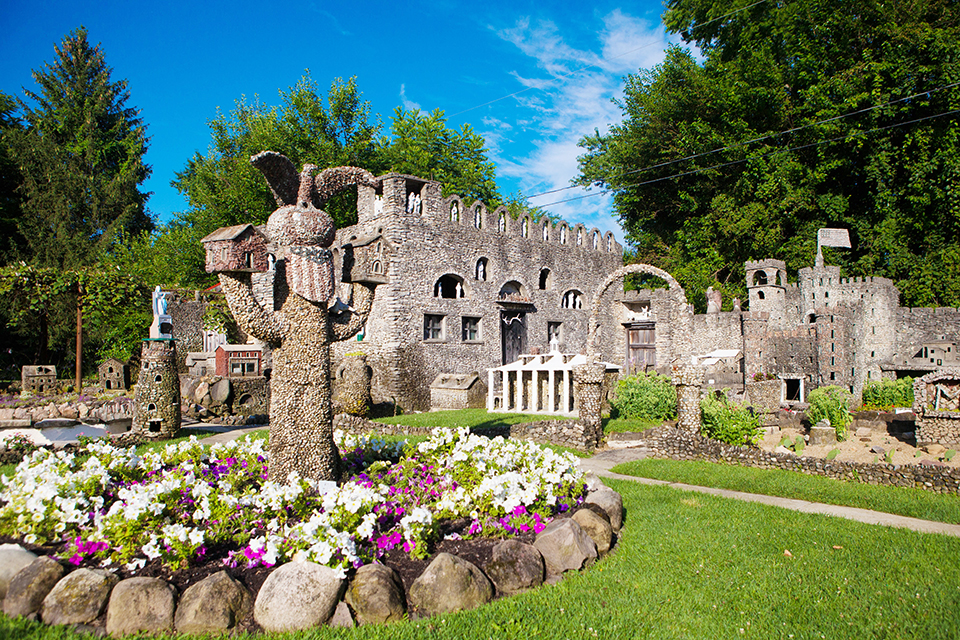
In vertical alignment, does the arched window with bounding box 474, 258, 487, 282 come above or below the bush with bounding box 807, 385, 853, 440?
above

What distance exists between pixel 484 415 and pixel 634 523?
917 centimetres

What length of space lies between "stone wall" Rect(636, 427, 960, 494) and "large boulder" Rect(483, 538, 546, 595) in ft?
20.6

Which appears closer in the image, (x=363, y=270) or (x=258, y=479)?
(x=258, y=479)

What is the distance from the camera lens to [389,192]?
18.6m

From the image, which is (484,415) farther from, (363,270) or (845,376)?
(845,376)

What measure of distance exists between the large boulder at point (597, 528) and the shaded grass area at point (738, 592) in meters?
0.15

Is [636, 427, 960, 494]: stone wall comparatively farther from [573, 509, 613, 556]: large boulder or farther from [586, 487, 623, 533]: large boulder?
[573, 509, 613, 556]: large boulder

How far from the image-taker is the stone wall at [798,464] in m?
8.10

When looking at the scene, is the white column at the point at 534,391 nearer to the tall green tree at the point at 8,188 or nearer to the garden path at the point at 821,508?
the garden path at the point at 821,508

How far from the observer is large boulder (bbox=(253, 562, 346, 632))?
4082 mm

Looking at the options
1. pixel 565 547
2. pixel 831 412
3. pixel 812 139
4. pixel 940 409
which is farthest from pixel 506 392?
pixel 812 139

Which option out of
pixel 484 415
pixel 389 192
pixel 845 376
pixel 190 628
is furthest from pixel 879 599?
pixel 389 192

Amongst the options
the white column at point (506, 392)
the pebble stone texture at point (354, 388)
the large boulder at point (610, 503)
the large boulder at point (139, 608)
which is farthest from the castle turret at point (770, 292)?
the large boulder at point (139, 608)

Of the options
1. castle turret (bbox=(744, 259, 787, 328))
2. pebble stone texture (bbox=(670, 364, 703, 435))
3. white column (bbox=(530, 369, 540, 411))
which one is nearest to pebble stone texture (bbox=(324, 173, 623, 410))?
white column (bbox=(530, 369, 540, 411))
